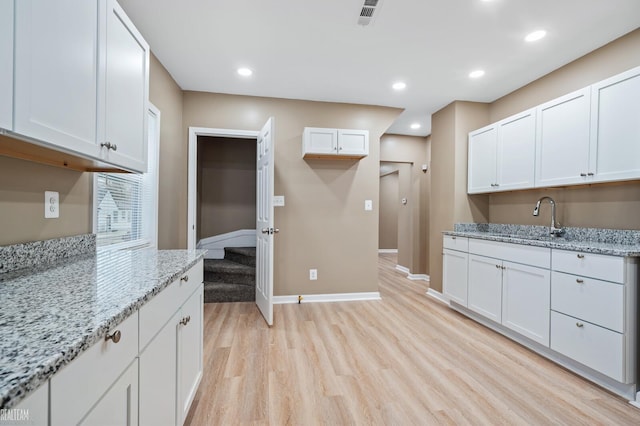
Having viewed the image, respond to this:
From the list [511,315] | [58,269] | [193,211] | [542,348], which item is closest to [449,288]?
[511,315]

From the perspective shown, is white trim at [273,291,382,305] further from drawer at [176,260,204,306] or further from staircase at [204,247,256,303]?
drawer at [176,260,204,306]

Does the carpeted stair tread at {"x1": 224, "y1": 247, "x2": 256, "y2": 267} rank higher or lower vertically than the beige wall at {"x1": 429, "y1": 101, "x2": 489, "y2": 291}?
lower

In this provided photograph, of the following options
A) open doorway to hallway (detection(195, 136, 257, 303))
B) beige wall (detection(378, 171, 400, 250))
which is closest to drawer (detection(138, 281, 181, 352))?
open doorway to hallway (detection(195, 136, 257, 303))

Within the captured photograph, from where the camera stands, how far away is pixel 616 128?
2.12 meters

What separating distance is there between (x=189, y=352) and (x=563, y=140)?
322 centimetres

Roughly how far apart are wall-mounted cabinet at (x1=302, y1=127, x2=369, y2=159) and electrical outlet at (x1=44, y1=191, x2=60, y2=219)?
2345 mm

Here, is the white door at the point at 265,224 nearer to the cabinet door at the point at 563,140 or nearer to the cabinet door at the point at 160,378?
the cabinet door at the point at 160,378

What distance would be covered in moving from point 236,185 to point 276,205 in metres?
1.56

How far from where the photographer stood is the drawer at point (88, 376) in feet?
1.77

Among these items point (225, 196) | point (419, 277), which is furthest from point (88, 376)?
point (419, 277)

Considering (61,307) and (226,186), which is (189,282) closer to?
(61,307)

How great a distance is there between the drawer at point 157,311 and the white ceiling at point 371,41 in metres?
1.94

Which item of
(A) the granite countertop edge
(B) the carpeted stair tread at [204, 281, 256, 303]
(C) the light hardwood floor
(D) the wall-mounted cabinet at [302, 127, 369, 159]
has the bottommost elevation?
(C) the light hardwood floor

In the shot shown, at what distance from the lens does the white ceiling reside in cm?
204
